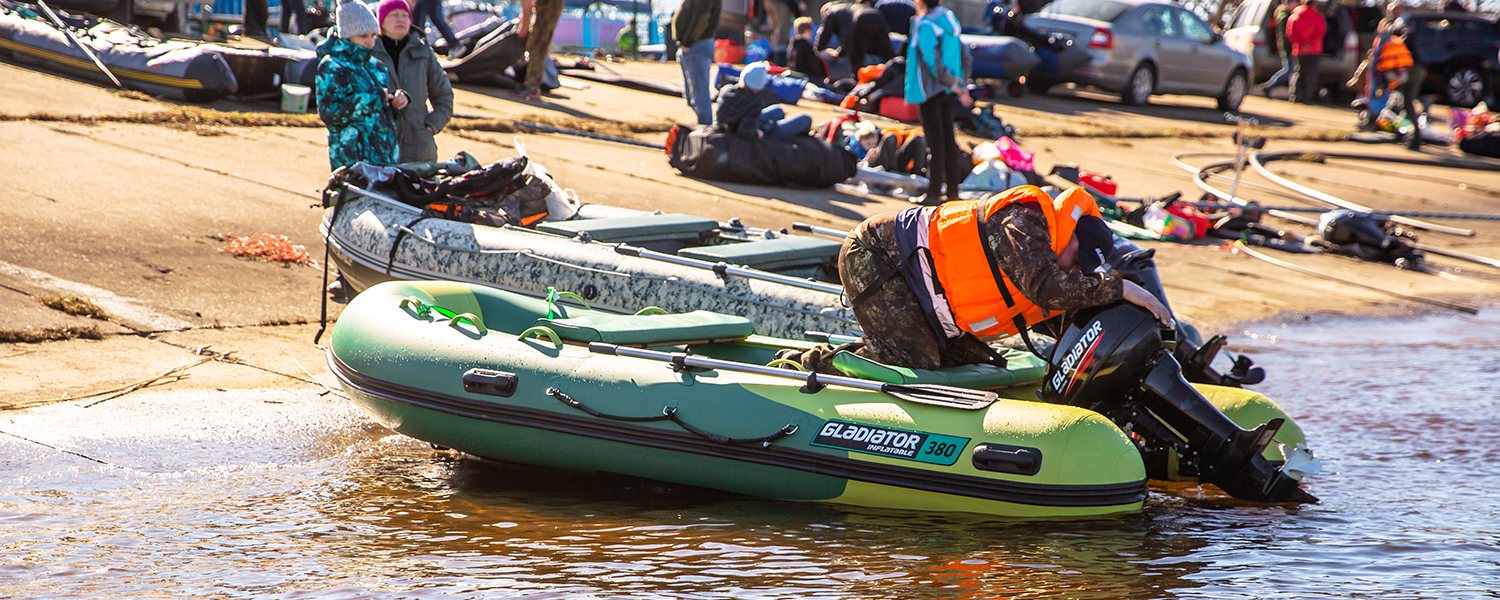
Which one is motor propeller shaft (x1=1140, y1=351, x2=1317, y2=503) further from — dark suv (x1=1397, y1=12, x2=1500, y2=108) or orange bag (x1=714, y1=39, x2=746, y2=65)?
dark suv (x1=1397, y1=12, x2=1500, y2=108)

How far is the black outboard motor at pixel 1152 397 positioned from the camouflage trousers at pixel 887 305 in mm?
416

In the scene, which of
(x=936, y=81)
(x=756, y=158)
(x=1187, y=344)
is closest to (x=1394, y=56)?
(x=936, y=81)

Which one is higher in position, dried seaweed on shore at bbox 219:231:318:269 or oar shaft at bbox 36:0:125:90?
oar shaft at bbox 36:0:125:90

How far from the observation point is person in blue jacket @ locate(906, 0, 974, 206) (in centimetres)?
920

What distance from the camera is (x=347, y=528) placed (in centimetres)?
390

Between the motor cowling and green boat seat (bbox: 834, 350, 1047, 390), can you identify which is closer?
the motor cowling

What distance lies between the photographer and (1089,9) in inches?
661

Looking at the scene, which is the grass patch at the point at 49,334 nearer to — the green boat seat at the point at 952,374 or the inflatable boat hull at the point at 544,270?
the inflatable boat hull at the point at 544,270

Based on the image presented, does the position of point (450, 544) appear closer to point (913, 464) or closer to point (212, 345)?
point (913, 464)

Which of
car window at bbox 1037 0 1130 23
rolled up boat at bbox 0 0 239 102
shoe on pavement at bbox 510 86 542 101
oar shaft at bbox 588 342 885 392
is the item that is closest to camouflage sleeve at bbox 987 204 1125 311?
oar shaft at bbox 588 342 885 392

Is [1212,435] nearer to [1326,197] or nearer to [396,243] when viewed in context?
[396,243]

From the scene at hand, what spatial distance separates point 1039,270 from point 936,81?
548cm

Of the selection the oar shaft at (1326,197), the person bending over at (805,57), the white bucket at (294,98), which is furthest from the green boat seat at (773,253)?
the person bending over at (805,57)

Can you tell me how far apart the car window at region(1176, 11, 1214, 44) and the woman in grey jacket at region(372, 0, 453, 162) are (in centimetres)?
1291
